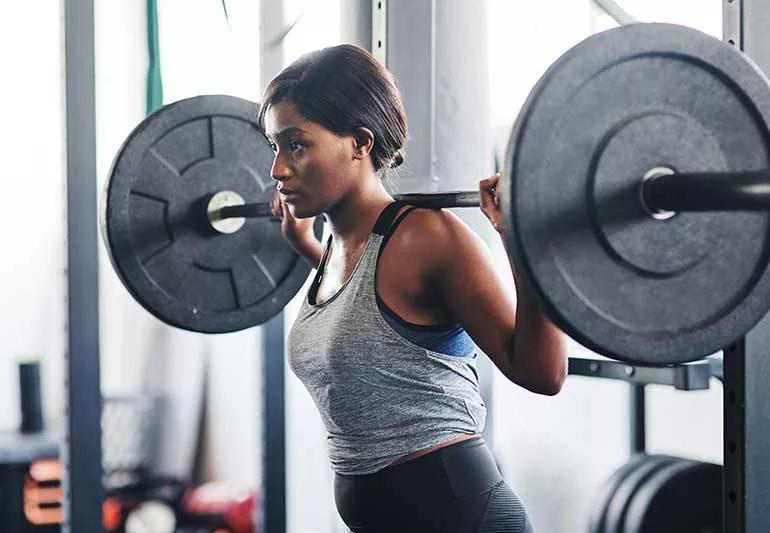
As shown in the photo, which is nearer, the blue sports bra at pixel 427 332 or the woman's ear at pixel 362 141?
the blue sports bra at pixel 427 332

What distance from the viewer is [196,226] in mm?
2061

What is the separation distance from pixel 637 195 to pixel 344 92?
55 centimetres

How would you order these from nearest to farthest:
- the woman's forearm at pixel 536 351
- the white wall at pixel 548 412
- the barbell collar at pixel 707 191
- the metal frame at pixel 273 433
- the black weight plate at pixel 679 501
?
1. the barbell collar at pixel 707 191
2. the woman's forearm at pixel 536 351
3. the black weight plate at pixel 679 501
4. the metal frame at pixel 273 433
5. the white wall at pixel 548 412

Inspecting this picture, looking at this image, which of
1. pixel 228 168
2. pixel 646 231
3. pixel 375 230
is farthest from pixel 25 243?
pixel 646 231

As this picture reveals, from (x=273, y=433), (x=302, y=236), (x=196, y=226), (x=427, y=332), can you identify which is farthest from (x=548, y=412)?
(x=427, y=332)

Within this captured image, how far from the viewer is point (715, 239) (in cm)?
110

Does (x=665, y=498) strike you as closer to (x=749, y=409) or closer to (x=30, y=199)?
(x=749, y=409)

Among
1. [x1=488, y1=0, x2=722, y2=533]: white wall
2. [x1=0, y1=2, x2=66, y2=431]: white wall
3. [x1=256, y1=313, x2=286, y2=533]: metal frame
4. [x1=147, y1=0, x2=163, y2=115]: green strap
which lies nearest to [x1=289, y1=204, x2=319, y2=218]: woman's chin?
[x1=256, y1=313, x2=286, y2=533]: metal frame

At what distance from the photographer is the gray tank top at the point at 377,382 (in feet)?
4.47

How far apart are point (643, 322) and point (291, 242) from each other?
42.6 inches

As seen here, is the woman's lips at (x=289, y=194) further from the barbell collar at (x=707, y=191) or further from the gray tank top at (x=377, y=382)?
the barbell collar at (x=707, y=191)

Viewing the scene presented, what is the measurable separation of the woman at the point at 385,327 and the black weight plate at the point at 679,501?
3.21 ft

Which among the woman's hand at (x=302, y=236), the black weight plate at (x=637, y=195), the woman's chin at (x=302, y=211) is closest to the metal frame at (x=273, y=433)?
the woman's hand at (x=302, y=236)

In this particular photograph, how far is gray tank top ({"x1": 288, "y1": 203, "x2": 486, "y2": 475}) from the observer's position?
1362 mm
